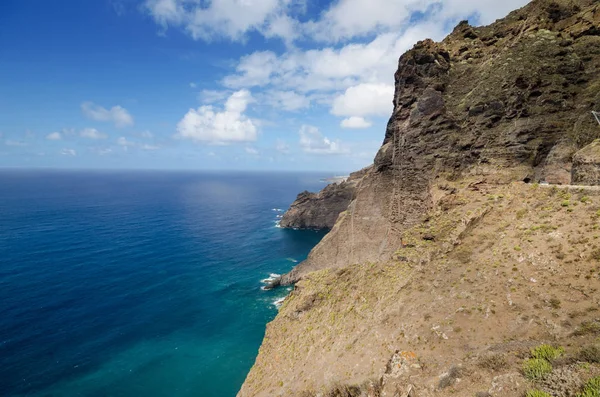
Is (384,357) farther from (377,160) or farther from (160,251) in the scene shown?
(160,251)

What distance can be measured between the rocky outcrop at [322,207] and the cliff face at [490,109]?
235 feet

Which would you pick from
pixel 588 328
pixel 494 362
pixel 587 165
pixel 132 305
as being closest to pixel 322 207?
pixel 132 305

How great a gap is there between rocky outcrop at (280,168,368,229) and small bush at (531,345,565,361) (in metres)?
103

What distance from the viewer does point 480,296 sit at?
2092cm

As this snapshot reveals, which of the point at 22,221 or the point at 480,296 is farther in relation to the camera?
the point at 22,221

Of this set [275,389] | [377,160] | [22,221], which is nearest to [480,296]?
Answer: [275,389]

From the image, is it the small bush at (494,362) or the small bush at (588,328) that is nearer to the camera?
the small bush at (588,328)

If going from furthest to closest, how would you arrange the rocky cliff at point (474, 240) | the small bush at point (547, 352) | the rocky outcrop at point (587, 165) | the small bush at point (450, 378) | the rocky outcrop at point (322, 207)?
1. the rocky outcrop at point (322, 207)
2. the rocky outcrop at point (587, 165)
3. the rocky cliff at point (474, 240)
4. the small bush at point (450, 378)
5. the small bush at point (547, 352)

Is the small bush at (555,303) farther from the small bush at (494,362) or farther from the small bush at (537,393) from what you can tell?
the small bush at (537,393)

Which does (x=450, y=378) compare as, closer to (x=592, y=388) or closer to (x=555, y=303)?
(x=592, y=388)

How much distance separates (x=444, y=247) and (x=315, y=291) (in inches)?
661

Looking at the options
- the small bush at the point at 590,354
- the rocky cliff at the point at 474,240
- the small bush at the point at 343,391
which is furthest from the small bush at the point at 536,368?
the small bush at the point at 343,391

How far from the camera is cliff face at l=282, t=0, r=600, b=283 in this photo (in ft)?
97.6

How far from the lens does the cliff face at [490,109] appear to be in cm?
2973
